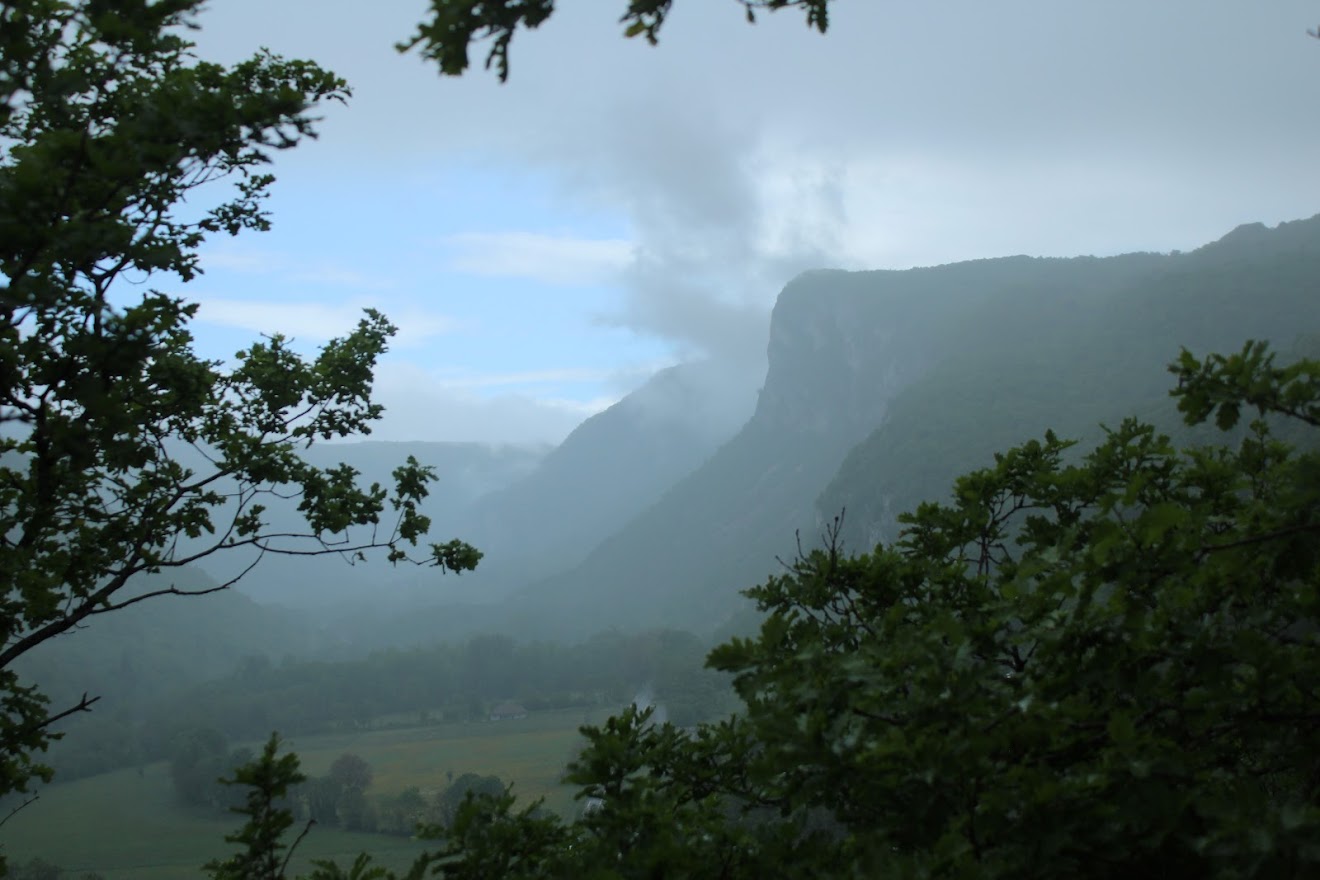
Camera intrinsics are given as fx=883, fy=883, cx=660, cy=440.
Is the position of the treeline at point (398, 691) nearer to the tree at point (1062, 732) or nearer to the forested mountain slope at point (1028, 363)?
the forested mountain slope at point (1028, 363)

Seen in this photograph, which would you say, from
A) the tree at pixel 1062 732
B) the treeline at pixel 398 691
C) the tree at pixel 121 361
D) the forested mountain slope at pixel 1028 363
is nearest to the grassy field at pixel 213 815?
the treeline at pixel 398 691

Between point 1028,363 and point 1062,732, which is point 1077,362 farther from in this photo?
point 1062,732

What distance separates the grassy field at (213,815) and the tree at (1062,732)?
34923 millimetres

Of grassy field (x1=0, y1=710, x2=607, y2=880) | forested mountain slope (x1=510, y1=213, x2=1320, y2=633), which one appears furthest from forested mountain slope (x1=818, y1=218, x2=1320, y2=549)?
grassy field (x1=0, y1=710, x2=607, y2=880)

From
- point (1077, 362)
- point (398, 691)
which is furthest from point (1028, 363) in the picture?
point (398, 691)

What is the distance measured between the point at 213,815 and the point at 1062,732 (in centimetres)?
8264

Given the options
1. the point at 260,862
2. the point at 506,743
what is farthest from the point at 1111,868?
the point at 506,743

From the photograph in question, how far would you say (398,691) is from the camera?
12525 centimetres

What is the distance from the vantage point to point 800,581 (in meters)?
6.01

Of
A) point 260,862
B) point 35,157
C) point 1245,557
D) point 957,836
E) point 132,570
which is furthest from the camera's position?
point 132,570

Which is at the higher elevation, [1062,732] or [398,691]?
[1062,732]

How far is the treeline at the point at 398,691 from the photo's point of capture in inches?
3733

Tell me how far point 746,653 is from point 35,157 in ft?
15.0

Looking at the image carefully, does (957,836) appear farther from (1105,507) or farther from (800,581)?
(800,581)
